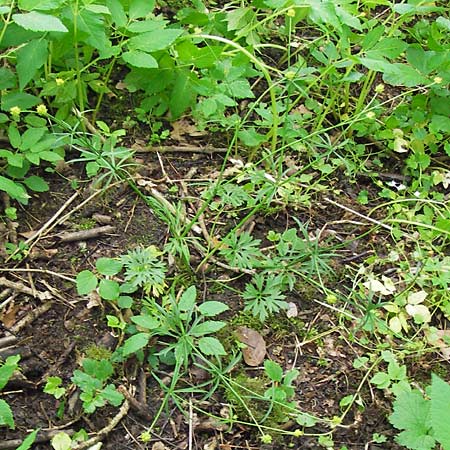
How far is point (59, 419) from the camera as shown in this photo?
67.3 inches

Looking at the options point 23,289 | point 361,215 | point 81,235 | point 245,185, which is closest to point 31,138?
point 81,235

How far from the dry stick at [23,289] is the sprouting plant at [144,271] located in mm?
257

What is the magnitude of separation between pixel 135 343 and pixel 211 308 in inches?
9.6

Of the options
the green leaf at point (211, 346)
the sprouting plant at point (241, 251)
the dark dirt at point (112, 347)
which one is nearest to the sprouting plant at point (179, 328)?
the green leaf at point (211, 346)

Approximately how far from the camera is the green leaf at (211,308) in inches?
72.0

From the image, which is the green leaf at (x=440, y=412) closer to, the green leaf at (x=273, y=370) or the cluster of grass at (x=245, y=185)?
the cluster of grass at (x=245, y=185)

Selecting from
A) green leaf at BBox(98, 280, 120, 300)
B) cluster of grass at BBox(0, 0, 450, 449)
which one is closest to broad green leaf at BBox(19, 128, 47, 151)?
cluster of grass at BBox(0, 0, 450, 449)

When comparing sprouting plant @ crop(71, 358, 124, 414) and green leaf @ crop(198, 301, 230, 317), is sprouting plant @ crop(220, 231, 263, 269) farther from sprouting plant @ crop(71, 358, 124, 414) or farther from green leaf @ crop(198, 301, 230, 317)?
sprouting plant @ crop(71, 358, 124, 414)

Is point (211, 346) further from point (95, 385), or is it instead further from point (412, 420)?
point (412, 420)

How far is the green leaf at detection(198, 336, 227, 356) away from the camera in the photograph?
5.73 feet

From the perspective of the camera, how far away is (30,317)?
6.15ft

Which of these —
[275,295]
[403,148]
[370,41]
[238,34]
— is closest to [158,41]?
[238,34]

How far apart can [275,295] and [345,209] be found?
55 centimetres

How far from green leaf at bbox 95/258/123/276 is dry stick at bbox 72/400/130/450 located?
38cm
